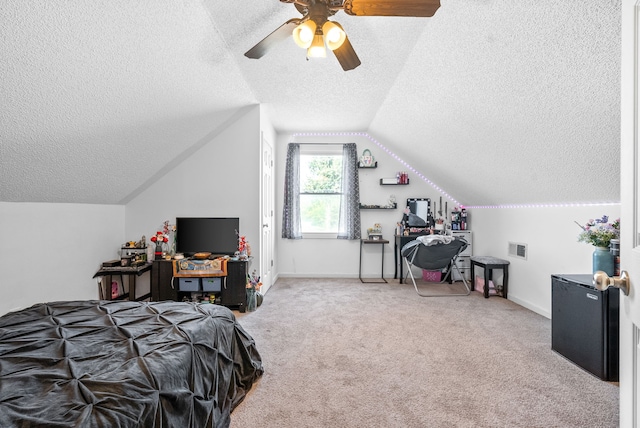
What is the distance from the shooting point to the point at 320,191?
18.5 feet

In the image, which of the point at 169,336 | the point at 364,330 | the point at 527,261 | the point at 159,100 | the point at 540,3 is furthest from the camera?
the point at 527,261

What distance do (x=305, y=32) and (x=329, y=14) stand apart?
0.16 metres

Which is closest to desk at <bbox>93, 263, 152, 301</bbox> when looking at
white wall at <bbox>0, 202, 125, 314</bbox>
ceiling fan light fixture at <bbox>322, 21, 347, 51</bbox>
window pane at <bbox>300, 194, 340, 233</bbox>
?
white wall at <bbox>0, 202, 125, 314</bbox>

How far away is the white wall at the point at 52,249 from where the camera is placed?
2.67 metres

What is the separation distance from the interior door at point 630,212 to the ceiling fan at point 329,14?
104 centimetres

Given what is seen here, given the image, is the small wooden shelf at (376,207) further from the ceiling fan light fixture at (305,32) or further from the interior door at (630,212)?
the interior door at (630,212)

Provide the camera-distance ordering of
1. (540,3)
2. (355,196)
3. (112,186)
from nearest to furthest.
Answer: (540,3), (112,186), (355,196)

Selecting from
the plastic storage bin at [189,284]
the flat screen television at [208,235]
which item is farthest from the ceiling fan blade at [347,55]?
the plastic storage bin at [189,284]

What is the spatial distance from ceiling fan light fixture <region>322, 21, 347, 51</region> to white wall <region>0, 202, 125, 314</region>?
2.73 m

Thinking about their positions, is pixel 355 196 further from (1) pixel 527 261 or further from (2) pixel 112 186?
(2) pixel 112 186

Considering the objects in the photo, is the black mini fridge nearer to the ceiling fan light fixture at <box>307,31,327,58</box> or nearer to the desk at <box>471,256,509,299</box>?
the desk at <box>471,256,509,299</box>

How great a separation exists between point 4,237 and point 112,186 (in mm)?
1093

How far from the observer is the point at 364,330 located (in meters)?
3.15

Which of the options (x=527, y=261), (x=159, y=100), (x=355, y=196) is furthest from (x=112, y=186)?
(x=527, y=261)
